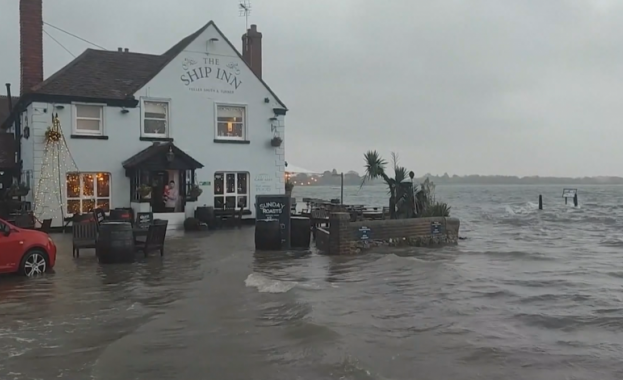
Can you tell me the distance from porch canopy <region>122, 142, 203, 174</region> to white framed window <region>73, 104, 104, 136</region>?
1747 millimetres

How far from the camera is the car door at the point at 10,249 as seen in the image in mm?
11719

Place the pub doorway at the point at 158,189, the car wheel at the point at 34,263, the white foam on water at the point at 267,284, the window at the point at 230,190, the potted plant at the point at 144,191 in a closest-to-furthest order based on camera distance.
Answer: the white foam on water at the point at 267,284 → the car wheel at the point at 34,263 → the potted plant at the point at 144,191 → the pub doorway at the point at 158,189 → the window at the point at 230,190

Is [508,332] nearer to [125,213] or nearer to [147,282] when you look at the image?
[147,282]

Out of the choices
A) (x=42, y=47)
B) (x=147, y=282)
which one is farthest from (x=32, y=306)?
(x=42, y=47)

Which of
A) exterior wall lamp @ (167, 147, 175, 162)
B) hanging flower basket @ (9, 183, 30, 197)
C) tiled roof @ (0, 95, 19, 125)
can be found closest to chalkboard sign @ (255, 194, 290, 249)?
exterior wall lamp @ (167, 147, 175, 162)

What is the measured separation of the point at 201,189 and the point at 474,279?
14.6 metres

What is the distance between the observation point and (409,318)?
9070 mm

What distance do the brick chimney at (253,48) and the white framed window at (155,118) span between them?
6347 millimetres

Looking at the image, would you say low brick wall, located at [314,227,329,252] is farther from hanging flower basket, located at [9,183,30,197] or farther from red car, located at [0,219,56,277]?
hanging flower basket, located at [9,183,30,197]

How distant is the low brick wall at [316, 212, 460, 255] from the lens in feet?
53.2

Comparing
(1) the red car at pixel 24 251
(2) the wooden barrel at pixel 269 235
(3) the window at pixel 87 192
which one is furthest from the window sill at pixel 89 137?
(1) the red car at pixel 24 251

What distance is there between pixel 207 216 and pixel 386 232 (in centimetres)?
895

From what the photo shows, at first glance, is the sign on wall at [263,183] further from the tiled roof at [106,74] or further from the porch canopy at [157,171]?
the tiled roof at [106,74]

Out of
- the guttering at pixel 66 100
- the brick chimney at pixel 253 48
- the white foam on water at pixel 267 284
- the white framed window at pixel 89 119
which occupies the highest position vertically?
the brick chimney at pixel 253 48
